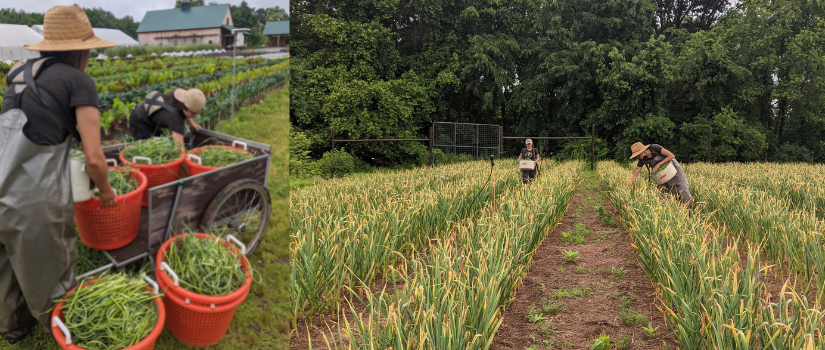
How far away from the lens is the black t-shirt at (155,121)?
1.05 metres

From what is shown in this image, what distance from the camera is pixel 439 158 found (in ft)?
58.4

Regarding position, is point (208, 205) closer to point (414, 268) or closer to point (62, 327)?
point (62, 327)

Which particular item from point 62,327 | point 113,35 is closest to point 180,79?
point 113,35

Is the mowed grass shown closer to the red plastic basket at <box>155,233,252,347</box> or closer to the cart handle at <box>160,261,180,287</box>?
the red plastic basket at <box>155,233,252,347</box>

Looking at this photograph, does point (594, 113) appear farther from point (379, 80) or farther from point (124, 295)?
point (124, 295)

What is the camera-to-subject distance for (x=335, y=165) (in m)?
14.6

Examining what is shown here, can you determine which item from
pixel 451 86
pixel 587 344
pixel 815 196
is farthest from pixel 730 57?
pixel 587 344

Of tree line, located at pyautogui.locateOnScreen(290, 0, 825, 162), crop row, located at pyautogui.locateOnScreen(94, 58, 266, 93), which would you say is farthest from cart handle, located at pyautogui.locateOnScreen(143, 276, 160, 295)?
tree line, located at pyautogui.locateOnScreen(290, 0, 825, 162)

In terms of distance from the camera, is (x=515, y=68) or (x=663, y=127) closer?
(x=663, y=127)

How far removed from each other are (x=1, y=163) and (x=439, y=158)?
17001mm

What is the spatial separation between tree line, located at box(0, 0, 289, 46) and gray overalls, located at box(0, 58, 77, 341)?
0.49ft

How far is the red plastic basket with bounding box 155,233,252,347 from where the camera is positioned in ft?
3.38

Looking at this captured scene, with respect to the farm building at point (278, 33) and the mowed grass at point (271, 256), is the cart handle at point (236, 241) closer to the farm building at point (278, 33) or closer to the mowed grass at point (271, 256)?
the mowed grass at point (271, 256)

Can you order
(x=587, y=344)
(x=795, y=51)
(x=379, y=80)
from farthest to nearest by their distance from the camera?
(x=795, y=51)
(x=379, y=80)
(x=587, y=344)
